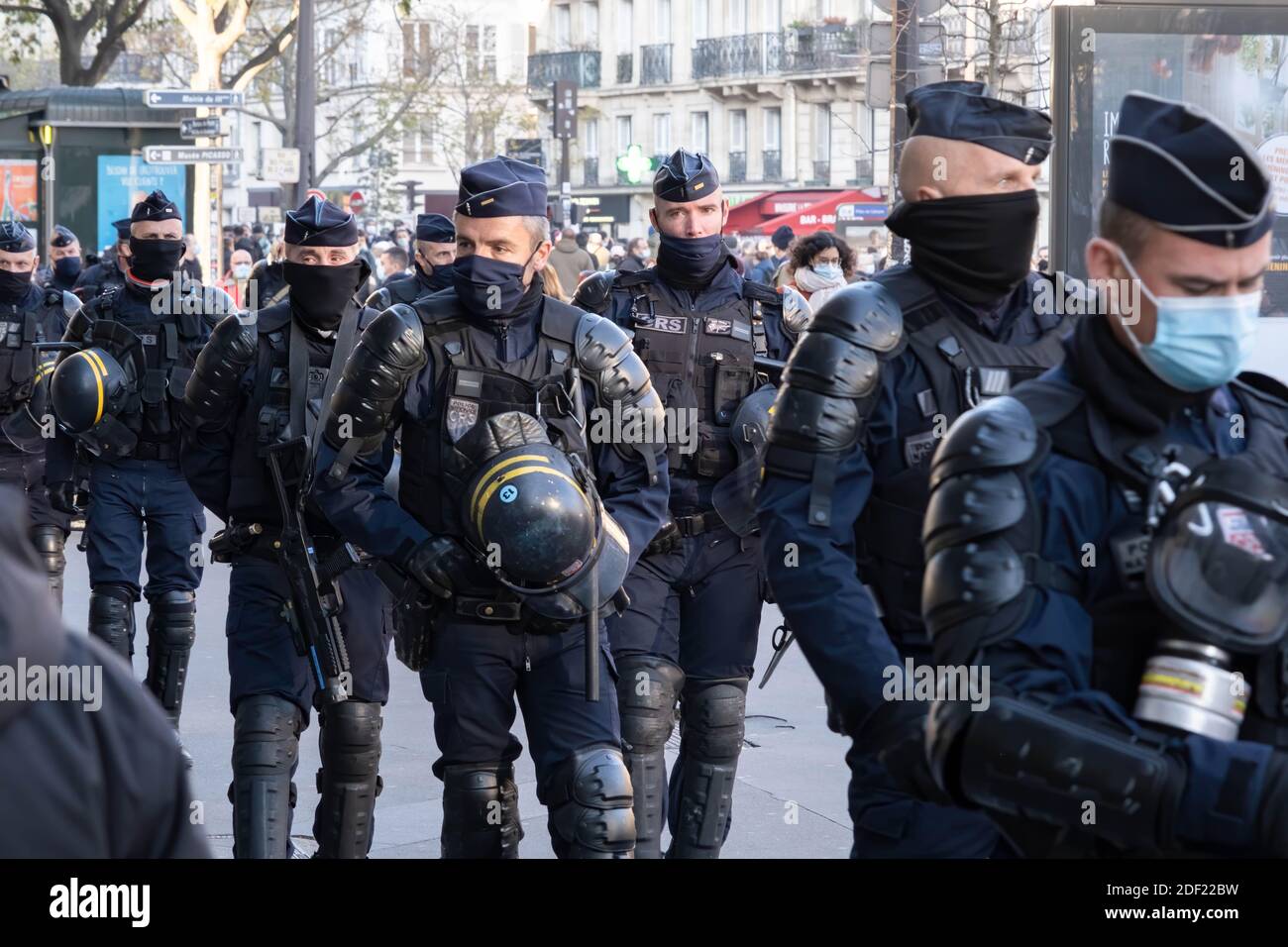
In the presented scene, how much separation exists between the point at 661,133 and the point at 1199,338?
54.7 metres

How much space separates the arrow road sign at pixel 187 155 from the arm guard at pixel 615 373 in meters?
12.8

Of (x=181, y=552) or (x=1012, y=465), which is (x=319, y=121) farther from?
(x=1012, y=465)

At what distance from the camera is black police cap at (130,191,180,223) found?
8.40 meters

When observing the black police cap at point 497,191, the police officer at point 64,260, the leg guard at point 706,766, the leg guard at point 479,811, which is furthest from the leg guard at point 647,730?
the police officer at point 64,260

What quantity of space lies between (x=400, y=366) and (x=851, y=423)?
5.00 feet

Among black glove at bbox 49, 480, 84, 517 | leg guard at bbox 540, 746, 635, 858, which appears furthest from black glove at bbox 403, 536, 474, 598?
black glove at bbox 49, 480, 84, 517

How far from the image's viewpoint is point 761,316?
251 inches

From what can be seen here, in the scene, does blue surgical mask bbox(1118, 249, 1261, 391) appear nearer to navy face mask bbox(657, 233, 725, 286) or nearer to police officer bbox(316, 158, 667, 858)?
police officer bbox(316, 158, 667, 858)

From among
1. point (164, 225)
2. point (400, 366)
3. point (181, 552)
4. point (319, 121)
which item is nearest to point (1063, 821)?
point (400, 366)

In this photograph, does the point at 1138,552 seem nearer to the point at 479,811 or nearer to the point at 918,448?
the point at 918,448

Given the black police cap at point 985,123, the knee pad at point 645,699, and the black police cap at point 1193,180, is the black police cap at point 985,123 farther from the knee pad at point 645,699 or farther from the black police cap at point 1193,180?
the knee pad at point 645,699

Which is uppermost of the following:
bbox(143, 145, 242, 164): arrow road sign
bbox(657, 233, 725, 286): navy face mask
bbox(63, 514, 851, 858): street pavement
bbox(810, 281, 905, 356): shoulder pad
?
bbox(143, 145, 242, 164): arrow road sign

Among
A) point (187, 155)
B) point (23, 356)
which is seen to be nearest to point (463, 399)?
point (23, 356)

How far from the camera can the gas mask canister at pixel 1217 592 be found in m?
2.36
